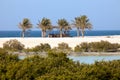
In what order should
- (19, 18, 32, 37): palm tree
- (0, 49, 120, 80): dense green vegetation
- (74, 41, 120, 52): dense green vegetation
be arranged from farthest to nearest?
(19, 18, 32, 37): palm tree
(74, 41, 120, 52): dense green vegetation
(0, 49, 120, 80): dense green vegetation

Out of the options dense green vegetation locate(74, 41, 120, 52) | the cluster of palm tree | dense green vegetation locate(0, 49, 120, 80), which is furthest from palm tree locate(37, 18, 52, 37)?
dense green vegetation locate(0, 49, 120, 80)

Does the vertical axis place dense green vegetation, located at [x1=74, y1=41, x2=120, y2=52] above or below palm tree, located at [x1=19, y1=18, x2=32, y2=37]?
below

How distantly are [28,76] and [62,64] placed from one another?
3.07 metres

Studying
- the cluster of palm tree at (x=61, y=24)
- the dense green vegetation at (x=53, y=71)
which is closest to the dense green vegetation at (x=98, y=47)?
the cluster of palm tree at (x=61, y=24)

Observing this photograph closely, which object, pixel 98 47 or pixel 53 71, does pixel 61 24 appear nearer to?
pixel 98 47

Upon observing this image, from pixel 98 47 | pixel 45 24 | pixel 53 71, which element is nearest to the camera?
pixel 53 71

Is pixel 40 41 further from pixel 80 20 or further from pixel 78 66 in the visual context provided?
pixel 78 66

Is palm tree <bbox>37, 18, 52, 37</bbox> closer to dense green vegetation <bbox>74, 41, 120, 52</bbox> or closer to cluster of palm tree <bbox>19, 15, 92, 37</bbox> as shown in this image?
cluster of palm tree <bbox>19, 15, 92, 37</bbox>

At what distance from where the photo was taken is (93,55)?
51.9 m

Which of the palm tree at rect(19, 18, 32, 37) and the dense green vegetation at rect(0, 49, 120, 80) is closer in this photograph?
the dense green vegetation at rect(0, 49, 120, 80)

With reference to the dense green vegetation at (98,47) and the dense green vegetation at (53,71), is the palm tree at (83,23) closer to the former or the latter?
the dense green vegetation at (98,47)

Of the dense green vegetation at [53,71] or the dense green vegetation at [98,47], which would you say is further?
the dense green vegetation at [98,47]

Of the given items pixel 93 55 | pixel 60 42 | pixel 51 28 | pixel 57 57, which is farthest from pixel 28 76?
pixel 51 28

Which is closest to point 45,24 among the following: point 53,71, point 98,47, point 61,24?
point 61,24
